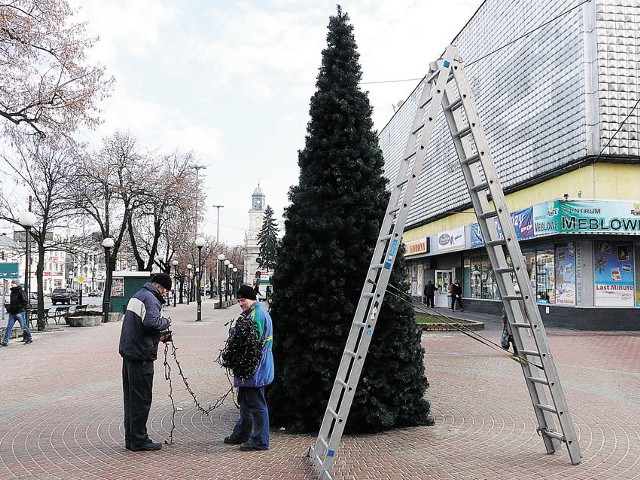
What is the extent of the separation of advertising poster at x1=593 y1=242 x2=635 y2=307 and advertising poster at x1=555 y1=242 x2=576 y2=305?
0.73 meters

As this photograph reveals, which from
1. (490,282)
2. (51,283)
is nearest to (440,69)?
(490,282)

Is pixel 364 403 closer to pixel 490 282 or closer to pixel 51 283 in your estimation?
pixel 490 282

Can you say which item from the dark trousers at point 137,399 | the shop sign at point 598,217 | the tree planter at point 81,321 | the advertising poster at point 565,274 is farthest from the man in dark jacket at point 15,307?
the advertising poster at point 565,274

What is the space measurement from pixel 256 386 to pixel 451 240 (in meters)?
26.6

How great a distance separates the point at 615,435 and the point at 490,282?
22.5 metres

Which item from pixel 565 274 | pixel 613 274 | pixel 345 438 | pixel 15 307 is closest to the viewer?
pixel 345 438

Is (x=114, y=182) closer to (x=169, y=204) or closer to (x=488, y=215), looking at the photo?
(x=169, y=204)

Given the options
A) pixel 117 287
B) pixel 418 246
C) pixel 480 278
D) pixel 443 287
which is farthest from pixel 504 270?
pixel 418 246

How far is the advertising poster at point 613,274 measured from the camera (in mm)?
19516

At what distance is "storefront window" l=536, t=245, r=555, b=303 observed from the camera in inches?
848

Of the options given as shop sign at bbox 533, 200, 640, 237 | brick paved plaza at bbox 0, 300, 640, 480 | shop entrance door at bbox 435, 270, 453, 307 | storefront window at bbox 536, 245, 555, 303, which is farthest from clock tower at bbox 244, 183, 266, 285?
brick paved plaza at bbox 0, 300, 640, 480

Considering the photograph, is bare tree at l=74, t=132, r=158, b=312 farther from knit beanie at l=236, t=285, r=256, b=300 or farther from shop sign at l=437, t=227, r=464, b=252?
knit beanie at l=236, t=285, r=256, b=300

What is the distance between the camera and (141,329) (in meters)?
5.83

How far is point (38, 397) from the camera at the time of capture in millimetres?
8609
